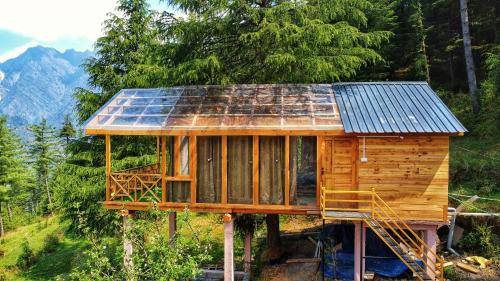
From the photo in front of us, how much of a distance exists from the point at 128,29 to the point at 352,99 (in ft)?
44.4

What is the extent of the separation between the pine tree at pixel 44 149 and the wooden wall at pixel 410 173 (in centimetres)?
4115

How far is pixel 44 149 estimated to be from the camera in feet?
142

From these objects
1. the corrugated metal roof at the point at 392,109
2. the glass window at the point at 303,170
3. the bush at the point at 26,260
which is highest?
the corrugated metal roof at the point at 392,109

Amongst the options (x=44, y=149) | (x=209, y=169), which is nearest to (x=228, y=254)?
(x=209, y=169)

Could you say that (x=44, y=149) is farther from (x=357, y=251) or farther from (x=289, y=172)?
(x=357, y=251)

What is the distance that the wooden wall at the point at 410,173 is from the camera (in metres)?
11.2

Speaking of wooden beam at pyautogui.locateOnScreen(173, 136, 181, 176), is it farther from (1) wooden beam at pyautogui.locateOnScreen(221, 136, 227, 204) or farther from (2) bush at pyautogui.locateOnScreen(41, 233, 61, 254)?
(2) bush at pyautogui.locateOnScreen(41, 233, 61, 254)

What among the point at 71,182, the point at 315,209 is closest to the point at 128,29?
the point at 71,182

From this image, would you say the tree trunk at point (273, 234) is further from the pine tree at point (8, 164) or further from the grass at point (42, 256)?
the pine tree at point (8, 164)

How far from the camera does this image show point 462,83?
1192 inches

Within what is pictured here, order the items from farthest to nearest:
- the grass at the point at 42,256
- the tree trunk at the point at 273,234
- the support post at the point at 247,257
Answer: the grass at the point at 42,256, the tree trunk at the point at 273,234, the support post at the point at 247,257

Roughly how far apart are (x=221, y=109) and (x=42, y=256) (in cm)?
2048

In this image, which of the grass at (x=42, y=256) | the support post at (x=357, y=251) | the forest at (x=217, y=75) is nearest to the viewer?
the support post at (x=357, y=251)

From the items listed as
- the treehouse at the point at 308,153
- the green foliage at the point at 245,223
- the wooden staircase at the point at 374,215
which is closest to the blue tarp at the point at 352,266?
the treehouse at the point at 308,153
